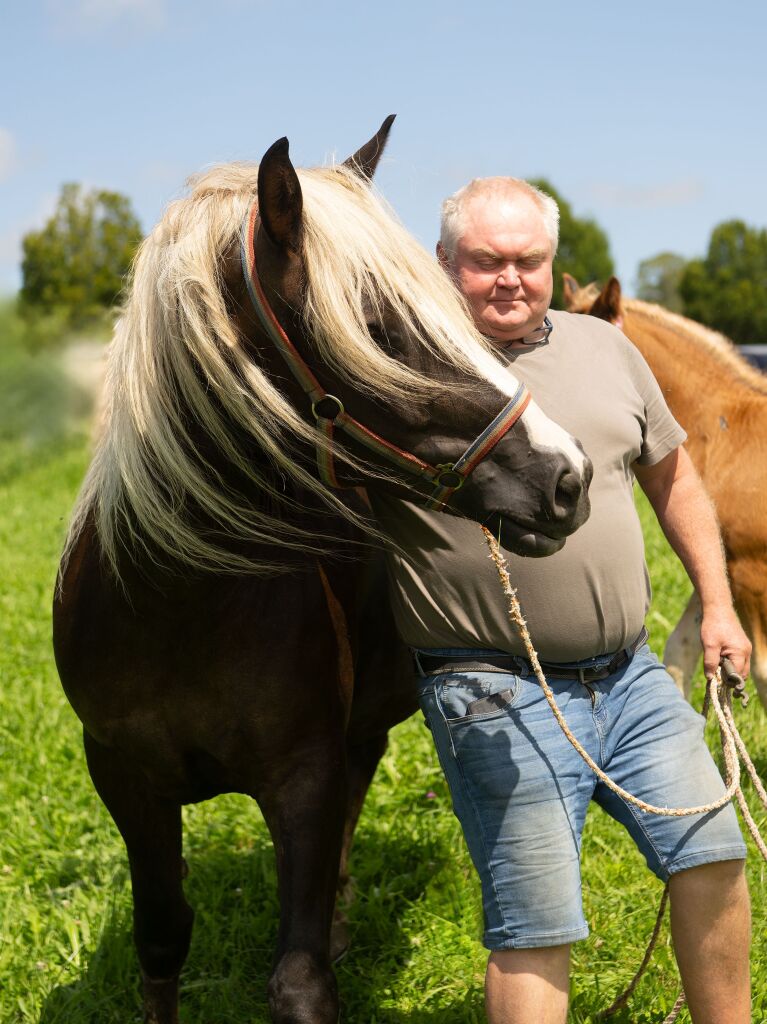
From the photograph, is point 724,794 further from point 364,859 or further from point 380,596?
point 364,859

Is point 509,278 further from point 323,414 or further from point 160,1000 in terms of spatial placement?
point 160,1000

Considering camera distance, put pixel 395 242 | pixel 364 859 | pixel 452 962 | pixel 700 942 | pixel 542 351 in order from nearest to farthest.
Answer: pixel 395 242, pixel 700 942, pixel 542 351, pixel 452 962, pixel 364 859

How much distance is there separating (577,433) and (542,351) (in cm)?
22

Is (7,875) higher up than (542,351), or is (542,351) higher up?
(542,351)

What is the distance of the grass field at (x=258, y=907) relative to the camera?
3150mm

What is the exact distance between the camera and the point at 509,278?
2.31 m

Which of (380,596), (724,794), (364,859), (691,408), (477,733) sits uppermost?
(691,408)

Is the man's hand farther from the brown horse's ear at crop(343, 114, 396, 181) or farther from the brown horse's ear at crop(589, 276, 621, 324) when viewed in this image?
the brown horse's ear at crop(589, 276, 621, 324)

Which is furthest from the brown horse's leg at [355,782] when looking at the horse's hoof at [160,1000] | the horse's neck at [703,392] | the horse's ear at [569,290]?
the horse's ear at [569,290]

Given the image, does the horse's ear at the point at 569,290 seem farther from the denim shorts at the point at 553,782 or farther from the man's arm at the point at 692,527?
the denim shorts at the point at 553,782

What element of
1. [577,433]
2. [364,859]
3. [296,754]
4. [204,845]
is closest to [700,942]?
[296,754]

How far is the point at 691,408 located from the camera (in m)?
5.55

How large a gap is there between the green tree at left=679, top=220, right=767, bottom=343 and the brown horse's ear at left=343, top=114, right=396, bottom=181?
4190 cm

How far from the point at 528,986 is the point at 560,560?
2.78 ft
